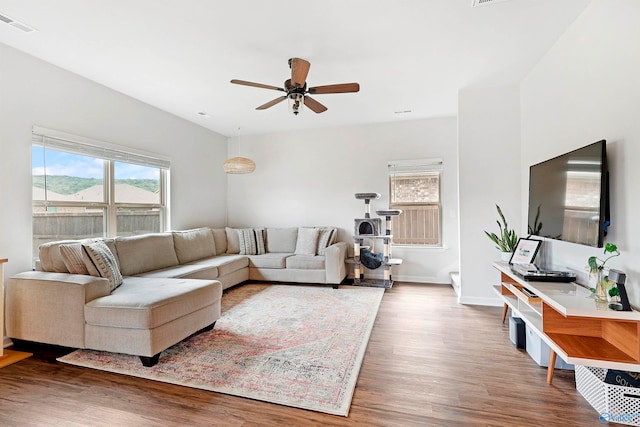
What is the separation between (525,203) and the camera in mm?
3504

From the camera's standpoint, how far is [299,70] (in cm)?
258

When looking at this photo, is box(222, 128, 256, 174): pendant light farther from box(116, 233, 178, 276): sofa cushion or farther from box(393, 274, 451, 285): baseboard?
box(393, 274, 451, 285): baseboard

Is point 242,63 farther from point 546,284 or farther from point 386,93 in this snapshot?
point 546,284

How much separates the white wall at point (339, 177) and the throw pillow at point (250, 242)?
72 centimetres

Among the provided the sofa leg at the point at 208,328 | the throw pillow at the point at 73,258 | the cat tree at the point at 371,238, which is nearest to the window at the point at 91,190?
the throw pillow at the point at 73,258

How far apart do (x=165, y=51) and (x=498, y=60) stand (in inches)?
127

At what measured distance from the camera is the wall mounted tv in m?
1.97

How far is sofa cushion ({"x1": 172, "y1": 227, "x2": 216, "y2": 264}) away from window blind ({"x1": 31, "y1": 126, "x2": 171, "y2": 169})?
3.61 feet

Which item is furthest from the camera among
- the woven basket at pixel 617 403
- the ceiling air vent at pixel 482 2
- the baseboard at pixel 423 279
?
the baseboard at pixel 423 279

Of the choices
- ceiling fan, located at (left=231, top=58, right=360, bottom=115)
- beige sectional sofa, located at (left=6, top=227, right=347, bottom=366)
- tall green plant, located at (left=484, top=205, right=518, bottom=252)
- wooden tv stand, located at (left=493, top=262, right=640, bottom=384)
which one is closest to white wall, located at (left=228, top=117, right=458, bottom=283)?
tall green plant, located at (left=484, top=205, right=518, bottom=252)

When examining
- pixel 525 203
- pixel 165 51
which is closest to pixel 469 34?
pixel 525 203

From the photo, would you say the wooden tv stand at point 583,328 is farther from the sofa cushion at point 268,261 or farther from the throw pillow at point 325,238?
the sofa cushion at point 268,261

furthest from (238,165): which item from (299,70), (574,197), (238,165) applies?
(574,197)

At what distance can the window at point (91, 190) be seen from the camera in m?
3.08
